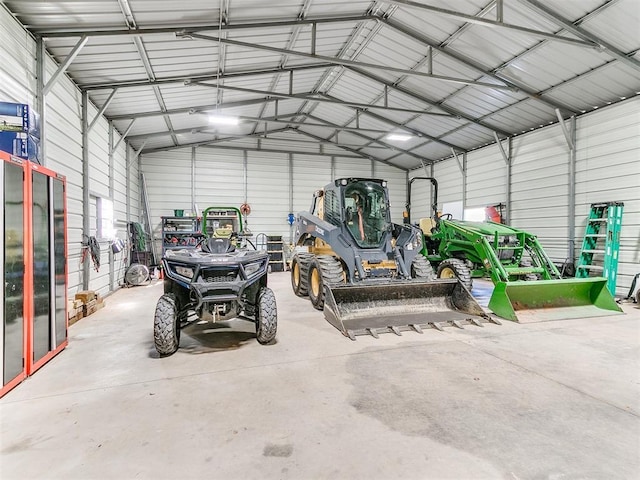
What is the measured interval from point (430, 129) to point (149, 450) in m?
11.1

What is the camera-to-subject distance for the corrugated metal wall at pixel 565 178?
6.90 m

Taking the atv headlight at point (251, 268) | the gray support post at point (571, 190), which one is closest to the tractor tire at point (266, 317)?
the atv headlight at point (251, 268)

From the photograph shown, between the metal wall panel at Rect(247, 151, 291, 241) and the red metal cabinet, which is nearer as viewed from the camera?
the red metal cabinet

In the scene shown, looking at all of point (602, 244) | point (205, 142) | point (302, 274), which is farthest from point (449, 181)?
point (205, 142)

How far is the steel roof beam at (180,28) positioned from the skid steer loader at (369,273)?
114 inches

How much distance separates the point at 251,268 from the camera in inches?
151

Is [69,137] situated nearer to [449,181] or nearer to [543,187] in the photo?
[543,187]

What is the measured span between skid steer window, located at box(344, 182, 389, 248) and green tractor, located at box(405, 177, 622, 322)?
571 millimetres

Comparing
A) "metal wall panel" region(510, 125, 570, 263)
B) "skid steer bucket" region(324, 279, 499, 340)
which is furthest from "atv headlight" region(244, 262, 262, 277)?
"metal wall panel" region(510, 125, 570, 263)

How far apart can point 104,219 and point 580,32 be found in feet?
31.7

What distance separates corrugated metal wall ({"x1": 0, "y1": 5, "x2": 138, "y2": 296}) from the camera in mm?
4148

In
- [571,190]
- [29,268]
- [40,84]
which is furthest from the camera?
[571,190]

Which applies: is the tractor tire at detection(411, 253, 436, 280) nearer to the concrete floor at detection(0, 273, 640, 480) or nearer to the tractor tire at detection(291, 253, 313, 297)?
the concrete floor at detection(0, 273, 640, 480)

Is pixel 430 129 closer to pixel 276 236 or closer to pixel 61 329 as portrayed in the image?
pixel 276 236
